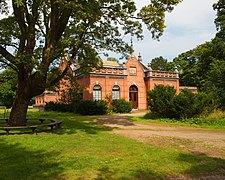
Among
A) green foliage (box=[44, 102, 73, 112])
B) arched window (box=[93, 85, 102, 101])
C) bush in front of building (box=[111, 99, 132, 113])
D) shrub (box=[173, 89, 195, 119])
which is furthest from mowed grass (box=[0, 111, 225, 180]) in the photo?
arched window (box=[93, 85, 102, 101])

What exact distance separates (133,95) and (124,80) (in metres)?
3.11

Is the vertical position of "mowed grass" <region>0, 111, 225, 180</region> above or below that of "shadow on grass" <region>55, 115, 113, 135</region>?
below

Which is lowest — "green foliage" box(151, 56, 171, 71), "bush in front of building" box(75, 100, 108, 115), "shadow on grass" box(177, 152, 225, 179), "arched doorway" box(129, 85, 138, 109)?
"shadow on grass" box(177, 152, 225, 179)

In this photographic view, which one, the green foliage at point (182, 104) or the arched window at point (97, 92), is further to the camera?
the arched window at point (97, 92)

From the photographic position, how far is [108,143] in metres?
8.77

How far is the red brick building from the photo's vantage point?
101 feet

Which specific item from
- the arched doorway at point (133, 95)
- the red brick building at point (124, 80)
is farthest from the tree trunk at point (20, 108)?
the arched doorway at point (133, 95)

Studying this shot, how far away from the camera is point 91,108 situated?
25.6m

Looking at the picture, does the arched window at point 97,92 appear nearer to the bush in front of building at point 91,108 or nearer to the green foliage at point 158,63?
the bush in front of building at point 91,108

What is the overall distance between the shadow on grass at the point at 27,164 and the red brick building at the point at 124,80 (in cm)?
2181

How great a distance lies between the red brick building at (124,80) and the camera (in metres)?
30.7

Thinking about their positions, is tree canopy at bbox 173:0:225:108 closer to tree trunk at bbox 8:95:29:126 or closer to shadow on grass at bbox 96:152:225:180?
shadow on grass at bbox 96:152:225:180

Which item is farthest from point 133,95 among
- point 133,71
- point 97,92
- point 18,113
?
point 18,113

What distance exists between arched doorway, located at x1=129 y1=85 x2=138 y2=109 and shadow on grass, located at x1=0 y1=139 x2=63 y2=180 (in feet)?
88.9
